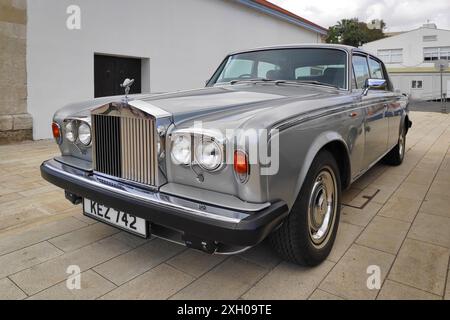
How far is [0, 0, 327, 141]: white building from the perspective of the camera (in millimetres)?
6773

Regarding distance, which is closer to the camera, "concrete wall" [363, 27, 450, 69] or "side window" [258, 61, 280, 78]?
"side window" [258, 61, 280, 78]

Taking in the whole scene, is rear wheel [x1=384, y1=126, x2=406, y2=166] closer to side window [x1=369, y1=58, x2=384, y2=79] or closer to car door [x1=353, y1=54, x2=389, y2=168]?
side window [x1=369, y1=58, x2=384, y2=79]

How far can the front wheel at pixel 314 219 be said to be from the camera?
214 centimetres

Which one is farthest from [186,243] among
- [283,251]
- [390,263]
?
[390,263]

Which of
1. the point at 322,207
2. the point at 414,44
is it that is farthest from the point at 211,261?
the point at 414,44

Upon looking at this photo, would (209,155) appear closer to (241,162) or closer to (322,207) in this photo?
(241,162)

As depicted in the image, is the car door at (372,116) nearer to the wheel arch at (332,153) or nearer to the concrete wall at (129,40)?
the wheel arch at (332,153)

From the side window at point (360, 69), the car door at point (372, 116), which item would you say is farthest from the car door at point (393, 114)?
the side window at point (360, 69)

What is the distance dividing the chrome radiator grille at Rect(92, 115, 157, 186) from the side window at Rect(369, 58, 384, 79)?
294 cm

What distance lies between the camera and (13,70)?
21.2ft

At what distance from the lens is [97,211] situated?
2.36 meters

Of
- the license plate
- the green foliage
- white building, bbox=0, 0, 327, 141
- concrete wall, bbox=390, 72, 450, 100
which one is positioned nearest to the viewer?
the license plate

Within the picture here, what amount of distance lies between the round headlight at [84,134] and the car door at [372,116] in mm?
2287

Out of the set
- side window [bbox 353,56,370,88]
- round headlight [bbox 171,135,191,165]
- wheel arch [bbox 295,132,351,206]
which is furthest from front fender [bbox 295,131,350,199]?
side window [bbox 353,56,370,88]
